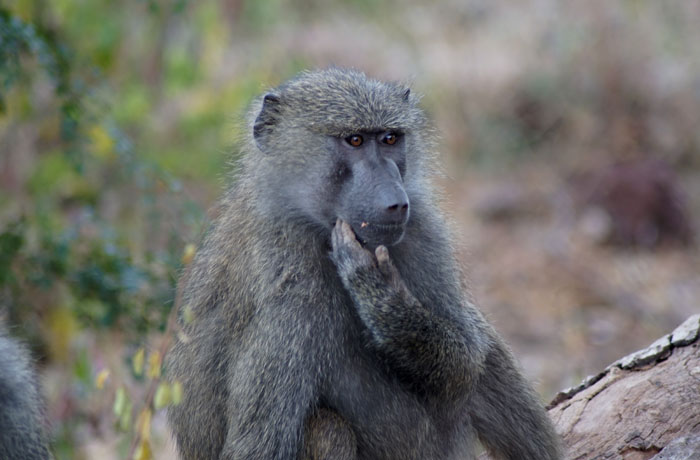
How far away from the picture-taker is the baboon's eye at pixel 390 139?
3.79 meters

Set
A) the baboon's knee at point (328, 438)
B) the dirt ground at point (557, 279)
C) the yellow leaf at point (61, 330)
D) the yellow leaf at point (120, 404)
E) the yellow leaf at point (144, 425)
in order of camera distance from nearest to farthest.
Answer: the yellow leaf at point (144, 425) → the yellow leaf at point (120, 404) → the baboon's knee at point (328, 438) → the yellow leaf at point (61, 330) → the dirt ground at point (557, 279)

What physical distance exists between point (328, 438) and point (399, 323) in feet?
1.54

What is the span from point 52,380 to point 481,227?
4.97 m

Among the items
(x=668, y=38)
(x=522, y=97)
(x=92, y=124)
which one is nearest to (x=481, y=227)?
(x=522, y=97)

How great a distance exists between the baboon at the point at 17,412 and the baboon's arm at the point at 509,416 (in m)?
1.74

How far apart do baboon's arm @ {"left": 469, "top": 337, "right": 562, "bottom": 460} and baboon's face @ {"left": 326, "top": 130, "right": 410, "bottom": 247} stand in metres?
0.85

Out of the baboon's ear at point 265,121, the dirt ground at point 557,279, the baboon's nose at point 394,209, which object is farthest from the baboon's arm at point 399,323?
the dirt ground at point 557,279

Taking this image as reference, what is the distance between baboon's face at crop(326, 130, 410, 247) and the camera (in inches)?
139

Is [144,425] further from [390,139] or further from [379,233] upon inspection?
[390,139]

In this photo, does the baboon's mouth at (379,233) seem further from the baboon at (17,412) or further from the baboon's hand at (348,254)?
the baboon at (17,412)

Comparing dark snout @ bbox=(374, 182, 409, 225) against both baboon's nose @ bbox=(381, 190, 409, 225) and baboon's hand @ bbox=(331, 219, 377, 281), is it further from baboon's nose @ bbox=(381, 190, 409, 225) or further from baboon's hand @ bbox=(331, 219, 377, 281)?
baboon's hand @ bbox=(331, 219, 377, 281)

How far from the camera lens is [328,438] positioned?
11.3 ft

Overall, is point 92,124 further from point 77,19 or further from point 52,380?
point 52,380

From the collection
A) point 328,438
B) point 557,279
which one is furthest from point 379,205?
point 557,279
